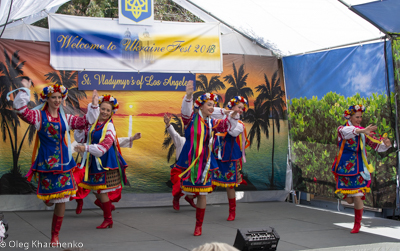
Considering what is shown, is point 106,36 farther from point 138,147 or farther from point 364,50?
point 364,50

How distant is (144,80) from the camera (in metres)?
6.49

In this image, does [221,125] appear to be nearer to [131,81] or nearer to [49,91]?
[49,91]

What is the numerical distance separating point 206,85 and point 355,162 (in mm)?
2843

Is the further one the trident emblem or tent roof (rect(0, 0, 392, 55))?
the trident emblem

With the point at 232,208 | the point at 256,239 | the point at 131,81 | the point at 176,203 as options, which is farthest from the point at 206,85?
the point at 256,239

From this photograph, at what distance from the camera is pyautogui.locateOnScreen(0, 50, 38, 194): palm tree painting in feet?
18.9

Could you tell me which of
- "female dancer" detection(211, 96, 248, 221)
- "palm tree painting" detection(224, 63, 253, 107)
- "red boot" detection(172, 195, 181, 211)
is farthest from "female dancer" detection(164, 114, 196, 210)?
"palm tree painting" detection(224, 63, 253, 107)

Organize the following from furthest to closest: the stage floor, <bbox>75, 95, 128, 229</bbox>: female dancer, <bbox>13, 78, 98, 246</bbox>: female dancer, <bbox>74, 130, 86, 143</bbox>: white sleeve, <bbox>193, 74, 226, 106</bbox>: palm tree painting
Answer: <bbox>193, 74, 226, 106</bbox>: palm tree painting → <bbox>74, 130, 86, 143</bbox>: white sleeve → <bbox>75, 95, 128, 229</bbox>: female dancer → the stage floor → <bbox>13, 78, 98, 246</bbox>: female dancer

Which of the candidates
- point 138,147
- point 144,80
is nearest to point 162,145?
point 138,147

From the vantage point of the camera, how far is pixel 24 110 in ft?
12.3

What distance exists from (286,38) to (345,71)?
1.11 meters

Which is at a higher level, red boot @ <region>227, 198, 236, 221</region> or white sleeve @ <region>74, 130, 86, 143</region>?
white sleeve @ <region>74, 130, 86, 143</region>

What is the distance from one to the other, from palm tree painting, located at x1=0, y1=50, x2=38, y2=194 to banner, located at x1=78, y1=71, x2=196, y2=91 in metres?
0.87

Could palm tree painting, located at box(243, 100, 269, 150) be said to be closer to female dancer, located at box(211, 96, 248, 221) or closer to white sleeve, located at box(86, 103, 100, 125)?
female dancer, located at box(211, 96, 248, 221)
